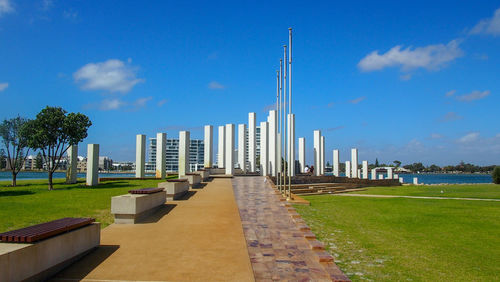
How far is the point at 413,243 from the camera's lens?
8078 millimetres

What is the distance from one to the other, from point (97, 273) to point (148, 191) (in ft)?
17.0

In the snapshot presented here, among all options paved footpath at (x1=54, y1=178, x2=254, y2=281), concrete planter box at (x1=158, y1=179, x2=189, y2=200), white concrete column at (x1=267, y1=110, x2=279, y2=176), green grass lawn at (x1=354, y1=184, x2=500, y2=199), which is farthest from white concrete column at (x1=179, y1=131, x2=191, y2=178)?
paved footpath at (x1=54, y1=178, x2=254, y2=281)

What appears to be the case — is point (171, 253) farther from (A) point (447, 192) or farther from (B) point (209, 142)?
(B) point (209, 142)

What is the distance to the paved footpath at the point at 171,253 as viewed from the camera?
515 cm

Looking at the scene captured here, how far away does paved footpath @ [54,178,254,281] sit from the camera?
16.9 feet

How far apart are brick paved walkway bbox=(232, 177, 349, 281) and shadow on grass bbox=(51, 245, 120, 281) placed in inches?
107

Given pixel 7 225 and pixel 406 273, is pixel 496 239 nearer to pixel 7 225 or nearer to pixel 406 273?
pixel 406 273

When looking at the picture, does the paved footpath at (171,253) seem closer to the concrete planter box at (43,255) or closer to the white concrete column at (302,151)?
the concrete planter box at (43,255)

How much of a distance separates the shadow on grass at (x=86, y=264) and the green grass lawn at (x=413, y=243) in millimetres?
4412

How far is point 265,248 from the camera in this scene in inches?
269

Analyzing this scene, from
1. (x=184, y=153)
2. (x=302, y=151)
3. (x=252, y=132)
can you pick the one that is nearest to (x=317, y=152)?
(x=302, y=151)

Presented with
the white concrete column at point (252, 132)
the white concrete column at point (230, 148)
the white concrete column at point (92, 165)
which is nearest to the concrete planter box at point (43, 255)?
the white concrete column at point (92, 165)

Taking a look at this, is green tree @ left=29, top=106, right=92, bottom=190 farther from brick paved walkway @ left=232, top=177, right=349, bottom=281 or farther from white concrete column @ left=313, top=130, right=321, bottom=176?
white concrete column @ left=313, top=130, right=321, bottom=176

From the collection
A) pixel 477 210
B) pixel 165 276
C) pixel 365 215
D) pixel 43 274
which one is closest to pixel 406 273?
pixel 165 276
